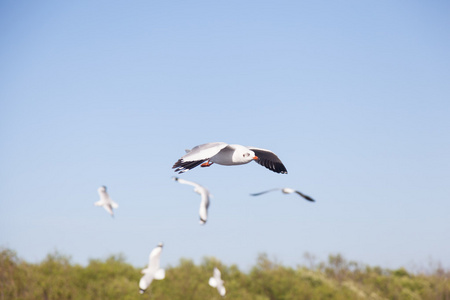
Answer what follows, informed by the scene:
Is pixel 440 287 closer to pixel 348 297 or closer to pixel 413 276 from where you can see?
pixel 413 276

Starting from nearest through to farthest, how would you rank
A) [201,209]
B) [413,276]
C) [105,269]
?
[201,209] < [105,269] < [413,276]

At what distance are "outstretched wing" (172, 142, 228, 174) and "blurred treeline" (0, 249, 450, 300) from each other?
29024mm

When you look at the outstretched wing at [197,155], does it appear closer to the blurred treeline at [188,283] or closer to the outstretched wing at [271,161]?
the outstretched wing at [271,161]

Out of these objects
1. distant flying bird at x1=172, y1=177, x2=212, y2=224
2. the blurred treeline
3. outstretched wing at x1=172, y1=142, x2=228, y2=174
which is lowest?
the blurred treeline

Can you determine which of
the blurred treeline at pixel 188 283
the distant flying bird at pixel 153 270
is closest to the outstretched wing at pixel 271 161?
the distant flying bird at pixel 153 270

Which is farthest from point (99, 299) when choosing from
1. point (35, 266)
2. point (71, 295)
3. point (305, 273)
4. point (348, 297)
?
point (348, 297)

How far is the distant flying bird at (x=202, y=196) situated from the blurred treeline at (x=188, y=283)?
97.7ft

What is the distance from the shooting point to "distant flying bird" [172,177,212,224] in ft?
29.4

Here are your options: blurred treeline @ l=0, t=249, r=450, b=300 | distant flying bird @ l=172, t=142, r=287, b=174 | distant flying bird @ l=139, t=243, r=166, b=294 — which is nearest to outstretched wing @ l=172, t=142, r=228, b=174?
distant flying bird @ l=172, t=142, r=287, b=174

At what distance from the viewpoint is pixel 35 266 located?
41.6 m

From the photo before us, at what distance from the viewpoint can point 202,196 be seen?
9.25 m

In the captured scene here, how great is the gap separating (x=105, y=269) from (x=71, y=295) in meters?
3.42

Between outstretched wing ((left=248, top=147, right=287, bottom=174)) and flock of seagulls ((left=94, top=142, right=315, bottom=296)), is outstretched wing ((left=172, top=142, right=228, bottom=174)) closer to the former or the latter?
flock of seagulls ((left=94, top=142, right=315, bottom=296))

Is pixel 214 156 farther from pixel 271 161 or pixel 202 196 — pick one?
pixel 271 161
